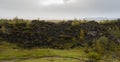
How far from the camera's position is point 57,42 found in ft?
309

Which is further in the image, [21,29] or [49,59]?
[21,29]

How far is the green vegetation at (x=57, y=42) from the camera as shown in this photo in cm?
8188

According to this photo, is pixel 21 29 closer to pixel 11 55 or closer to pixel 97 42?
pixel 11 55

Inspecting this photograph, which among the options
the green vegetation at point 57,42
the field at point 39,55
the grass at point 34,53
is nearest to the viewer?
the field at point 39,55

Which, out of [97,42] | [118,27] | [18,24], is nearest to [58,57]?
Answer: [97,42]

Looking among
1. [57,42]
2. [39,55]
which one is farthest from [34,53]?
[57,42]

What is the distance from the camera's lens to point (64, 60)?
77125 millimetres

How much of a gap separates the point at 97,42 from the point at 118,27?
2668 centimetres

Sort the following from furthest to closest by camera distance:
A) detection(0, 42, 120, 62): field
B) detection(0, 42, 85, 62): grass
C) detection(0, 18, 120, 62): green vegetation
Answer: detection(0, 18, 120, 62): green vegetation < detection(0, 42, 85, 62): grass < detection(0, 42, 120, 62): field

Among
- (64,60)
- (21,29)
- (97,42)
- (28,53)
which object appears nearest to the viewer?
(64,60)

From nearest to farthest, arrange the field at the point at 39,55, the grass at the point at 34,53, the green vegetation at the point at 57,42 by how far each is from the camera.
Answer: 1. the field at the point at 39,55
2. the grass at the point at 34,53
3. the green vegetation at the point at 57,42

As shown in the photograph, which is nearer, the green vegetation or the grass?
the grass

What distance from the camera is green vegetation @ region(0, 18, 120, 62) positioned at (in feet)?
269

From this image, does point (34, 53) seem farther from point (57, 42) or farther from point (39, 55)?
point (57, 42)
